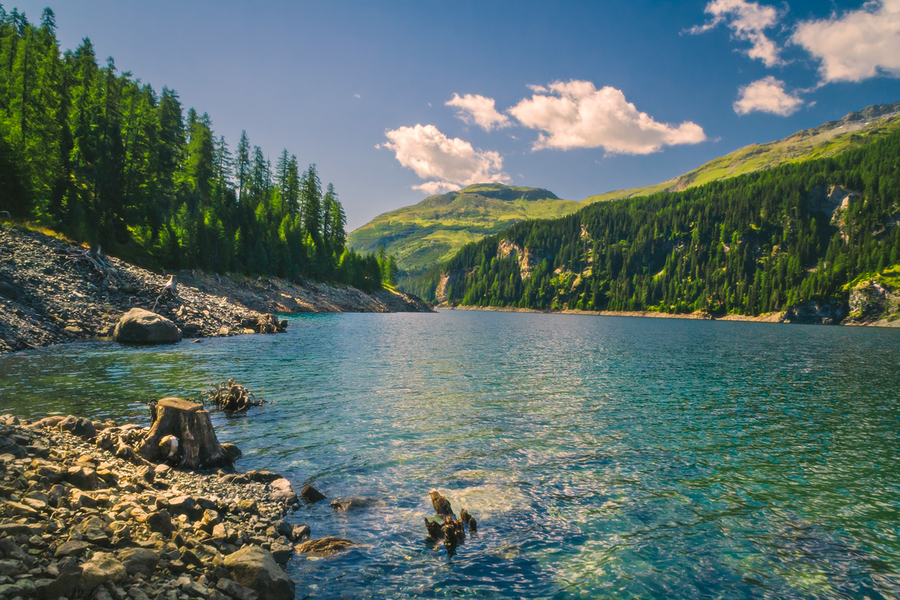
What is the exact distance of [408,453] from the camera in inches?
575

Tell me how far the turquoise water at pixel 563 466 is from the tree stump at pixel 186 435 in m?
1.04

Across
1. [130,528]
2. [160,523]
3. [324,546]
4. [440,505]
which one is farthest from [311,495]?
[130,528]

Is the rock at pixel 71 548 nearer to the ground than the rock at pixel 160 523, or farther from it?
farther from it

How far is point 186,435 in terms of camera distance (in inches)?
494

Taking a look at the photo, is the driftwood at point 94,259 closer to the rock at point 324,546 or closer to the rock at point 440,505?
the rock at point 324,546

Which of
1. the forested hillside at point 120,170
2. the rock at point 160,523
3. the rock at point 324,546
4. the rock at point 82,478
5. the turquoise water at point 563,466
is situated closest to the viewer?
the rock at point 160,523

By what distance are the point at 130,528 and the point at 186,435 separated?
5686 millimetres

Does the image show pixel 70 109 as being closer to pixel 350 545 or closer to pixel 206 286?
pixel 206 286

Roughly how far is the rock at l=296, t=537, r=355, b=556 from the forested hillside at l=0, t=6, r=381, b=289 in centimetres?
5395

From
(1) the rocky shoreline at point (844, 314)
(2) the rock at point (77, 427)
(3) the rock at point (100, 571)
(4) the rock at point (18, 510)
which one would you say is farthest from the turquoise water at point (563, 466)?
(1) the rocky shoreline at point (844, 314)

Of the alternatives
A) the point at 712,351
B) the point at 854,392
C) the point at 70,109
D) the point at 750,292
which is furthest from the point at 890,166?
the point at 70,109

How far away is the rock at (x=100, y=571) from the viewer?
5.68 meters

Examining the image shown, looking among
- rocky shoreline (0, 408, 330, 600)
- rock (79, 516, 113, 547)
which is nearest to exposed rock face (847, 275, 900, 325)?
rocky shoreline (0, 408, 330, 600)

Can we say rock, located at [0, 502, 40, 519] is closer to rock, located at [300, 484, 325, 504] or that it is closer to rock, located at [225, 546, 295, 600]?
rock, located at [225, 546, 295, 600]
